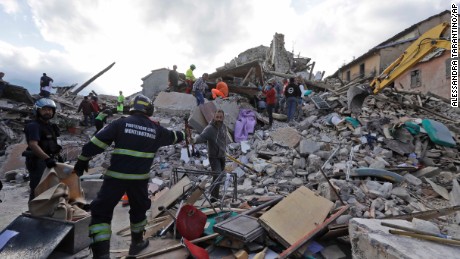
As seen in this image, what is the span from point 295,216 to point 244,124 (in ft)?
18.9

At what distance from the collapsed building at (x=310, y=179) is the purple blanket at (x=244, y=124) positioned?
70 millimetres

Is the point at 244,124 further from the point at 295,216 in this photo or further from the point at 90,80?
the point at 90,80

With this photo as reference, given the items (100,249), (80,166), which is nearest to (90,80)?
(80,166)

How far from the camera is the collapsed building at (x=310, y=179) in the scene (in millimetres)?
2959

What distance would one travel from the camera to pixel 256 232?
9.92ft

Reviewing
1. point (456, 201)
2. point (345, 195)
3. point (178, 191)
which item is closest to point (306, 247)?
point (178, 191)

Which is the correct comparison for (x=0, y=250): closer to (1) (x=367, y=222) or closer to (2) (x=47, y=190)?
(2) (x=47, y=190)

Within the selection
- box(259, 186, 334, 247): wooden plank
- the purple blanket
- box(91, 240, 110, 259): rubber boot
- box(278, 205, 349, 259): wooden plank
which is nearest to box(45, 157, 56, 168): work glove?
box(91, 240, 110, 259): rubber boot

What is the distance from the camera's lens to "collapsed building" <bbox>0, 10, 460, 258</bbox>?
2959 mm

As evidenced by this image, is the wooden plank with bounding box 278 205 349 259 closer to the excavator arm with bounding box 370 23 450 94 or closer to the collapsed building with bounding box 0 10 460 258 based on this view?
the collapsed building with bounding box 0 10 460 258

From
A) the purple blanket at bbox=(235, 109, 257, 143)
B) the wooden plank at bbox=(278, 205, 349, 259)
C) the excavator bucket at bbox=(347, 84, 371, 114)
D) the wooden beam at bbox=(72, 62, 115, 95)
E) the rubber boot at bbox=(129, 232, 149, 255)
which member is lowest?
the rubber boot at bbox=(129, 232, 149, 255)

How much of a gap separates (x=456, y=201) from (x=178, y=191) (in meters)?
5.09

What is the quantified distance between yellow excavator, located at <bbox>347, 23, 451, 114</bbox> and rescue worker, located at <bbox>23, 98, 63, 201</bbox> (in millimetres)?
8261

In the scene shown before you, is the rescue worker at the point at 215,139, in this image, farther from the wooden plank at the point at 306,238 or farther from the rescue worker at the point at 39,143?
the rescue worker at the point at 39,143
